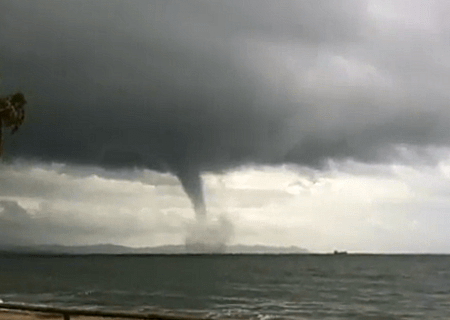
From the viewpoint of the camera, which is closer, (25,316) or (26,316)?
(25,316)

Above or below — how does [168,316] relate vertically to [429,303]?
above

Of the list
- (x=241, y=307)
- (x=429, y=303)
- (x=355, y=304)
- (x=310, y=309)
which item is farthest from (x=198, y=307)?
(x=429, y=303)

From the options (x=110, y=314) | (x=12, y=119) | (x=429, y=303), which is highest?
(x=12, y=119)

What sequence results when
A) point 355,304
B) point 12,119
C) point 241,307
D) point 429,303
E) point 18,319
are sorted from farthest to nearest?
1. point 429,303
2. point 355,304
3. point 241,307
4. point 12,119
5. point 18,319

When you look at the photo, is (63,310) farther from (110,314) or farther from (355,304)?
(355,304)

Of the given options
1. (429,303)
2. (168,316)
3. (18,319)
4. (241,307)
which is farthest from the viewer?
(429,303)

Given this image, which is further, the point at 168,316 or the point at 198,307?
the point at 198,307

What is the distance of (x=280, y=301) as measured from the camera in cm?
6119

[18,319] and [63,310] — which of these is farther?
[18,319]

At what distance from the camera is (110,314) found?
1120cm

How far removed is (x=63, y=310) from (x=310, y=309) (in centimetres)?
4462

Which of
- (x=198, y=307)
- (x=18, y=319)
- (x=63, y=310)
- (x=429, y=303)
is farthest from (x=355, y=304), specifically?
(x=63, y=310)

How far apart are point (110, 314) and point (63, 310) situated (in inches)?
42.4

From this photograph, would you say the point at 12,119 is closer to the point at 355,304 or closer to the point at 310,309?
the point at 310,309
